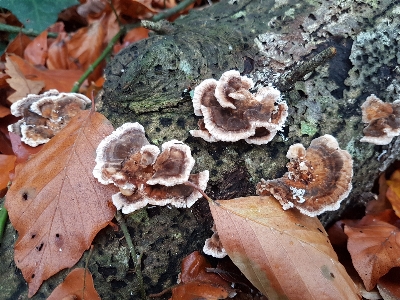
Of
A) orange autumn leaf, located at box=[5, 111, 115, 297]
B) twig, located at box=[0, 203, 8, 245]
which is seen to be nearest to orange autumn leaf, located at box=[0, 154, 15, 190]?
twig, located at box=[0, 203, 8, 245]

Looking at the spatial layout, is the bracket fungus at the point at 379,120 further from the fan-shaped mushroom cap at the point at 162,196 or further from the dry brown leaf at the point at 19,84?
the dry brown leaf at the point at 19,84

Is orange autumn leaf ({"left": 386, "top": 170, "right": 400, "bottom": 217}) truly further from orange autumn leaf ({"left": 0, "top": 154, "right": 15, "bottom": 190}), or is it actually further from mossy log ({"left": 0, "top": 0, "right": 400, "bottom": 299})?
orange autumn leaf ({"left": 0, "top": 154, "right": 15, "bottom": 190})

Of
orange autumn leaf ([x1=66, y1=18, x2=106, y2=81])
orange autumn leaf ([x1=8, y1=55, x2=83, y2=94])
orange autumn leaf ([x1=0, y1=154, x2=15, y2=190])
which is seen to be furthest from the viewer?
orange autumn leaf ([x1=66, y1=18, x2=106, y2=81])

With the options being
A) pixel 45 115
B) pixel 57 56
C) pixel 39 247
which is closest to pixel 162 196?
pixel 39 247

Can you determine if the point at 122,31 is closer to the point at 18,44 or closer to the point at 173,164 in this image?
the point at 18,44

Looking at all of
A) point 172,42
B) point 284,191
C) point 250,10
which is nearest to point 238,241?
point 284,191
